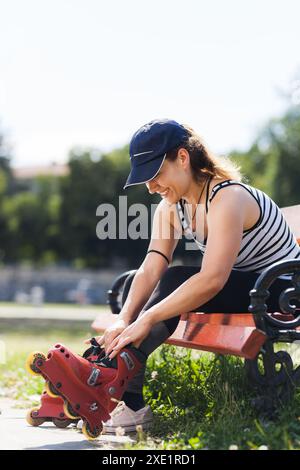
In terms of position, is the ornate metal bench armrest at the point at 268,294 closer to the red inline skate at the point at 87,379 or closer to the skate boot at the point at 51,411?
the red inline skate at the point at 87,379

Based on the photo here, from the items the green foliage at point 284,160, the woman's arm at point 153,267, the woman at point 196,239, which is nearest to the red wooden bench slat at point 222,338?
the woman at point 196,239

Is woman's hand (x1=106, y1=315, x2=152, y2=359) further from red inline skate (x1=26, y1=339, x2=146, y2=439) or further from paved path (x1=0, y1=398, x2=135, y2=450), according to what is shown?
paved path (x1=0, y1=398, x2=135, y2=450)

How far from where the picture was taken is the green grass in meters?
2.88

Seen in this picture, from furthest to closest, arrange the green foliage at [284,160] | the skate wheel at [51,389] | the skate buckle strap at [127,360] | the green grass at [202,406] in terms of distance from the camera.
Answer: the green foliage at [284,160]
the skate buckle strap at [127,360]
the skate wheel at [51,389]
the green grass at [202,406]

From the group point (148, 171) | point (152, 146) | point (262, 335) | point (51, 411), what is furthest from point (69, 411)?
point (152, 146)

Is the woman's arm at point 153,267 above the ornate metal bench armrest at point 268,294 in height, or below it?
above

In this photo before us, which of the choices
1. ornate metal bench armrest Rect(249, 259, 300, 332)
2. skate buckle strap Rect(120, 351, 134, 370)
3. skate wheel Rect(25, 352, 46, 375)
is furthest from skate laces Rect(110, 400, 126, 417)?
ornate metal bench armrest Rect(249, 259, 300, 332)

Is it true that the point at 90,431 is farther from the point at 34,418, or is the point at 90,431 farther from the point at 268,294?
the point at 268,294

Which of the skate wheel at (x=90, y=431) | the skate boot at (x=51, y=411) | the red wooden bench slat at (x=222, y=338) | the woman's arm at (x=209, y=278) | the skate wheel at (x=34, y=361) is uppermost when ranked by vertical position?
the woman's arm at (x=209, y=278)

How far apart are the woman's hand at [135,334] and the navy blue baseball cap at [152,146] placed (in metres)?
0.59

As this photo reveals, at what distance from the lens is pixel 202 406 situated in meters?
3.66

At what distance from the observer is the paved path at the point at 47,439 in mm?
3102

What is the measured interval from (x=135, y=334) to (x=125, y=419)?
0.49 metres
